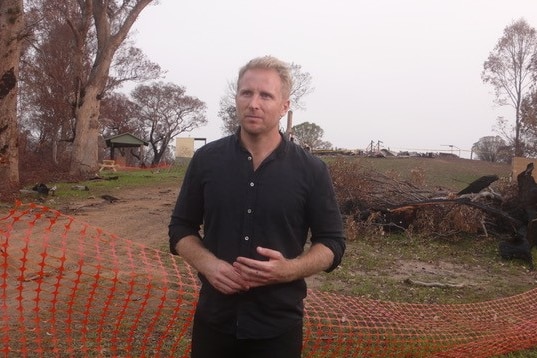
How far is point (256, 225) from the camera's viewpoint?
186 centimetres

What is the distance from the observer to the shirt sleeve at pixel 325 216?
192cm

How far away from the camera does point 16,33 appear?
12297 mm

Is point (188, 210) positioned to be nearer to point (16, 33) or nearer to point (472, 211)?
point (472, 211)

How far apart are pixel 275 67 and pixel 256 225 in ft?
2.01

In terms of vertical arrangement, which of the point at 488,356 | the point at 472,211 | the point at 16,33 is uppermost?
the point at 16,33

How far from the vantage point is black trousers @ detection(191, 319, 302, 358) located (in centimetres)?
183

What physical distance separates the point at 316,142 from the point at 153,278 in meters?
46.4

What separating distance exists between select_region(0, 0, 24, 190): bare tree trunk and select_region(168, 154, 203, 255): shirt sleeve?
11652 millimetres

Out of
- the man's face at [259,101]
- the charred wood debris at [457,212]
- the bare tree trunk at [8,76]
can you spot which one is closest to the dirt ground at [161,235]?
the charred wood debris at [457,212]

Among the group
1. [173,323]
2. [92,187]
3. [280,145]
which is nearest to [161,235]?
[173,323]

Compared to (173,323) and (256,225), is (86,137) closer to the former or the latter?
(173,323)

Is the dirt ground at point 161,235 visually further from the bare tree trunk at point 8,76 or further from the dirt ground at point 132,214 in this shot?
the bare tree trunk at point 8,76

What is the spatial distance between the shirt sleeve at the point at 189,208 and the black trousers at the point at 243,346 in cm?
35

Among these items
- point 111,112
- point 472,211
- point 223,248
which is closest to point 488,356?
point 223,248
